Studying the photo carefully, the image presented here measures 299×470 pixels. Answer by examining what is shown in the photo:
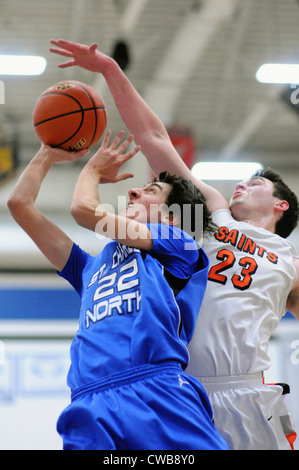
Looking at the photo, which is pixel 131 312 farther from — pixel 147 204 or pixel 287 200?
pixel 287 200

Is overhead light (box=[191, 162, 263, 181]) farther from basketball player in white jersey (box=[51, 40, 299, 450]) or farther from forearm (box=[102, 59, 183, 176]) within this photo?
forearm (box=[102, 59, 183, 176])

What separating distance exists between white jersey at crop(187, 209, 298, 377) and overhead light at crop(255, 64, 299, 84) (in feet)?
16.4

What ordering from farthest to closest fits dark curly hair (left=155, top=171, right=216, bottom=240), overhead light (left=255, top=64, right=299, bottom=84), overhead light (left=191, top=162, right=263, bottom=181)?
overhead light (left=191, top=162, right=263, bottom=181) → overhead light (left=255, top=64, right=299, bottom=84) → dark curly hair (left=155, top=171, right=216, bottom=240)

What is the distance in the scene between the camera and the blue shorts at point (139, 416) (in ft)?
8.30

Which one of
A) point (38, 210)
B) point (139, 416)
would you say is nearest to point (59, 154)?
point (38, 210)

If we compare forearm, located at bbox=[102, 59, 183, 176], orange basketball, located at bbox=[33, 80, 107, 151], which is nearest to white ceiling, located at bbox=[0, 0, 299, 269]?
forearm, located at bbox=[102, 59, 183, 176]

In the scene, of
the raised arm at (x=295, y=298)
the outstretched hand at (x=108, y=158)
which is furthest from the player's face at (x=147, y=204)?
the raised arm at (x=295, y=298)

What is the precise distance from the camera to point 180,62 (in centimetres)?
884

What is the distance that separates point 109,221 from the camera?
2934mm

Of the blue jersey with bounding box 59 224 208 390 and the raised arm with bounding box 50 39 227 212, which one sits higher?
the raised arm with bounding box 50 39 227 212

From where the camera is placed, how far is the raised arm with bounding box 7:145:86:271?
3188mm

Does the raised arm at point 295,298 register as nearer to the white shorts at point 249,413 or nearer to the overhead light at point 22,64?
the white shorts at point 249,413

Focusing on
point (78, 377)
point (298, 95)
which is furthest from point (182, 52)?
point (78, 377)

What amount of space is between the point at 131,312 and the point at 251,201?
146 cm
